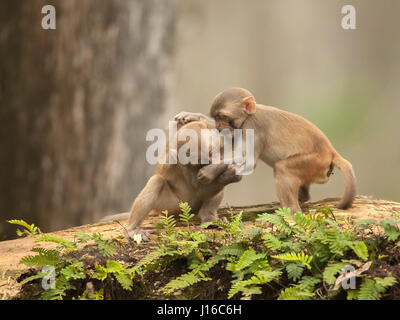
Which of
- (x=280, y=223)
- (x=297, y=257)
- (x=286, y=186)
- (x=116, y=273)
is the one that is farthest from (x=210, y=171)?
(x=297, y=257)

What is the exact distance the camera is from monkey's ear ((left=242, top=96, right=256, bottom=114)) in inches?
330

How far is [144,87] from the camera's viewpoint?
11.8 meters

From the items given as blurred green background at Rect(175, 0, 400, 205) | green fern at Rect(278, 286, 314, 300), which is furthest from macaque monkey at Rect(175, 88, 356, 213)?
blurred green background at Rect(175, 0, 400, 205)

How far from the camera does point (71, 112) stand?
10367 mm

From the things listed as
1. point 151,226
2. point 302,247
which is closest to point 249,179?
point 151,226

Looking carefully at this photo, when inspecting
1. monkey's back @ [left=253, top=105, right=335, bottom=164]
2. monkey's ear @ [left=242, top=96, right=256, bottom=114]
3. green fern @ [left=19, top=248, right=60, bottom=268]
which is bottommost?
green fern @ [left=19, top=248, right=60, bottom=268]

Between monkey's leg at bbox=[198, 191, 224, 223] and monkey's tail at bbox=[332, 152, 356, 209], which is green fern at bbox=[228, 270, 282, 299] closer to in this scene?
monkey's leg at bbox=[198, 191, 224, 223]

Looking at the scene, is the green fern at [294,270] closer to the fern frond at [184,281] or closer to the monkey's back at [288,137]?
the fern frond at [184,281]

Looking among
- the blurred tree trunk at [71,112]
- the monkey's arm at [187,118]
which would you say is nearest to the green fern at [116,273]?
the monkey's arm at [187,118]

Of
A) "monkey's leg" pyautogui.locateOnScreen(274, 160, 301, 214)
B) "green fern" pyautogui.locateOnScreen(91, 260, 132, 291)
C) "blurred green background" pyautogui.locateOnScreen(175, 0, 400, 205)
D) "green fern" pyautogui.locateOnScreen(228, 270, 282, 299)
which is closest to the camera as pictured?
"green fern" pyautogui.locateOnScreen(228, 270, 282, 299)

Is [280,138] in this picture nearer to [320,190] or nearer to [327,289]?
[327,289]

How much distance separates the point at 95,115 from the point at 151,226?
3896 mm

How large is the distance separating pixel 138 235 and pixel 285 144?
2767 millimetres

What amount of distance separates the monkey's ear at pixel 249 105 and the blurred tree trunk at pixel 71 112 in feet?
11.7
